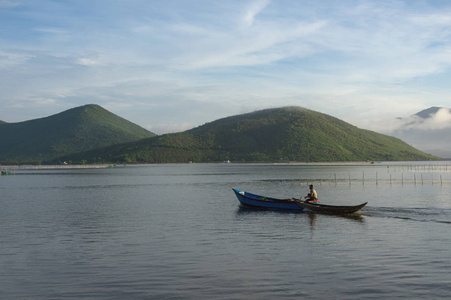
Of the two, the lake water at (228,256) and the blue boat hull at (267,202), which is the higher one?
the blue boat hull at (267,202)

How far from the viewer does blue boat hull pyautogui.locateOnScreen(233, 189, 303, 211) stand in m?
49.2

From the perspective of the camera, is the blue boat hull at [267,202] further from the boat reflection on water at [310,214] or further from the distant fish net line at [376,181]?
the distant fish net line at [376,181]

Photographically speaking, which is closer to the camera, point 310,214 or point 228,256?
point 228,256

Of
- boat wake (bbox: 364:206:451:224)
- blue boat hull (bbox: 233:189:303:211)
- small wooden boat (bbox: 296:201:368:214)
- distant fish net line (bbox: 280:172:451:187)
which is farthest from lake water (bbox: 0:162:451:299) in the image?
distant fish net line (bbox: 280:172:451:187)

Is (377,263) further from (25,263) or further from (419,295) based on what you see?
(25,263)

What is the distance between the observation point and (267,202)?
51562 millimetres

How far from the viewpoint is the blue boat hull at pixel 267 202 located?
49.2 m

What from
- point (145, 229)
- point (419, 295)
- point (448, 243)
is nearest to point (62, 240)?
point (145, 229)

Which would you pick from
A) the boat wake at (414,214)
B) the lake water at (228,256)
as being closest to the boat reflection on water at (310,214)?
the lake water at (228,256)

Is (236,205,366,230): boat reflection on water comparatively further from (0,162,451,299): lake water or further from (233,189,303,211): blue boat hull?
(233,189,303,211): blue boat hull

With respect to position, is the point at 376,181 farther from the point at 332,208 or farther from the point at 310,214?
the point at 332,208

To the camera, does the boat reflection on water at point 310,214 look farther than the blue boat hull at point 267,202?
No

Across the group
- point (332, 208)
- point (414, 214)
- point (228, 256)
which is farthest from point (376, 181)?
point (228, 256)

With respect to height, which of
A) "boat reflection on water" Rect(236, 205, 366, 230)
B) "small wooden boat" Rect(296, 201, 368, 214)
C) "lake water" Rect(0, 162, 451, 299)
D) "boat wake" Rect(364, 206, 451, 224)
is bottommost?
"lake water" Rect(0, 162, 451, 299)
